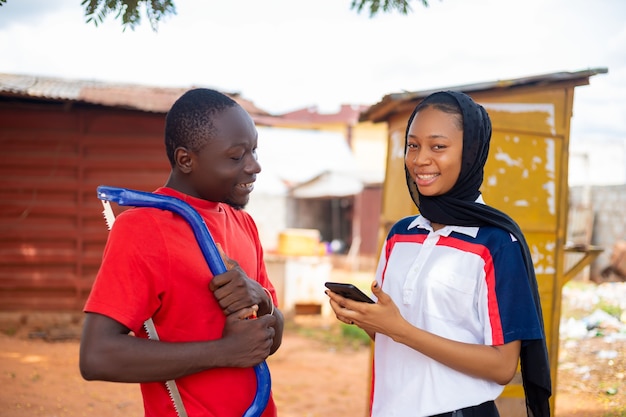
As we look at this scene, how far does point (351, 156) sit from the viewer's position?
21.5 m

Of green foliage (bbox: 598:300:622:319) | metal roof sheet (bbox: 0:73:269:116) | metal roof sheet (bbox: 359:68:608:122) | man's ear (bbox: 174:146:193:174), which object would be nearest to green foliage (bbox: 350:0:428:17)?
metal roof sheet (bbox: 359:68:608:122)

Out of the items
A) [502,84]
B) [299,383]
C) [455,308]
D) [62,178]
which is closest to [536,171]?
[502,84]

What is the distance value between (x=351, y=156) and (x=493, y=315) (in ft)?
65.8

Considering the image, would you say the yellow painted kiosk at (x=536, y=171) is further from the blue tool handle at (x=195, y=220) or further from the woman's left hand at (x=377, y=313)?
the blue tool handle at (x=195, y=220)

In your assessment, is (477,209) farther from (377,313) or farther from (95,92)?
(95,92)

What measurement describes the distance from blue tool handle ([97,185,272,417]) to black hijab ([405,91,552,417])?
71cm

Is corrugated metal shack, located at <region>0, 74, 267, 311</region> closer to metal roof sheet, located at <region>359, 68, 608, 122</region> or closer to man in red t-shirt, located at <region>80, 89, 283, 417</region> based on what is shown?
metal roof sheet, located at <region>359, 68, 608, 122</region>

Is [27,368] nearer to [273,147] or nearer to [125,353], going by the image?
[125,353]

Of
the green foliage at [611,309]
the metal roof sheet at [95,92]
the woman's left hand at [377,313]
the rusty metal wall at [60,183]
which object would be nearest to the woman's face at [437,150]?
the woman's left hand at [377,313]

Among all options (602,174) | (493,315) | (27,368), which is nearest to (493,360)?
(493,315)

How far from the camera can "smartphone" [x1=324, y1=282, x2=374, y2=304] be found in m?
1.61

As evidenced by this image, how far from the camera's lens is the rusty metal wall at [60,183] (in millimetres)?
8078

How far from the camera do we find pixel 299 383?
21.6ft

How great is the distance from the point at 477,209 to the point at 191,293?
0.86m
